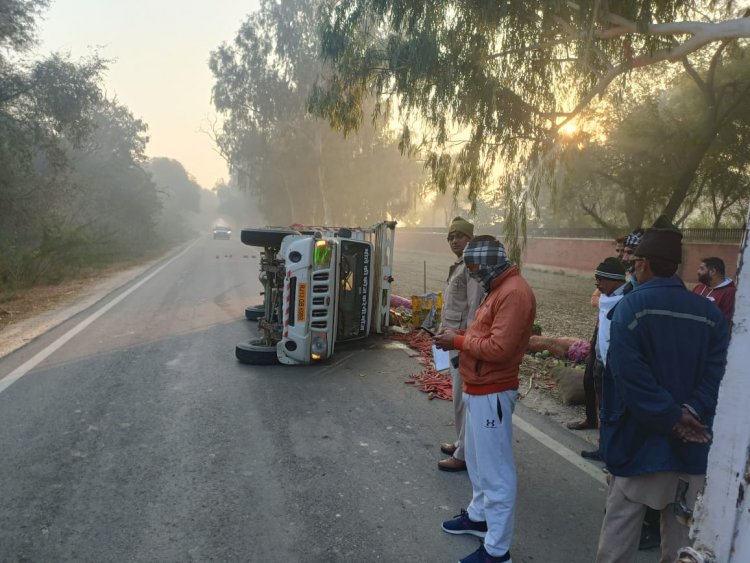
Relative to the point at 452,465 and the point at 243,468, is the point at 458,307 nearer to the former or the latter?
the point at 452,465

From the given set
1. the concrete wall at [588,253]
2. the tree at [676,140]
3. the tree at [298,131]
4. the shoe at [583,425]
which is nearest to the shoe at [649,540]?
the shoe at [583,425]

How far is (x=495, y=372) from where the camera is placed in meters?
2.79

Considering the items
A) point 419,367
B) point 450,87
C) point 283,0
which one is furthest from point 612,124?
point 283,0

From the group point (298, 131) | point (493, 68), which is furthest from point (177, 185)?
point (493, 68)

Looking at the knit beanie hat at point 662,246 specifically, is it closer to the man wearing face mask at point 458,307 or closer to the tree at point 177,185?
the man wearing face mask at point 458,307

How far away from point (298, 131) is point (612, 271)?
34.1m

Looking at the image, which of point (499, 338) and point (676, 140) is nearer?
point (499, 338)

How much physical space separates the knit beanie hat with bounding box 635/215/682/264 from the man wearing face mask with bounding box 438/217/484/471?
176 centimetres

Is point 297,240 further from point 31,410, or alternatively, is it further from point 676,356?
point 676,356

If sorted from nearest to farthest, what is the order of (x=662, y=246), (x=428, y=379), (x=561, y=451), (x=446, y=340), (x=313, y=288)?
(x=662, y=246), (x=446, y=340), (x=561, y=451), (x=428, y=379), (x=313, y=288)

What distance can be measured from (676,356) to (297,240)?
16.1 feet

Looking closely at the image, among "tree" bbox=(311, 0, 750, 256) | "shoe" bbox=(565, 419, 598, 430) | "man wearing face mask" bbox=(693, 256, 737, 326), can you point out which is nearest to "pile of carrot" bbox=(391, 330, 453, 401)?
"shoe" bbox=(565, 419, 598, 430)

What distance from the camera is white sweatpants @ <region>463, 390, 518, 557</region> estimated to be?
9.00ft

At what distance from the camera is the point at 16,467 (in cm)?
377
